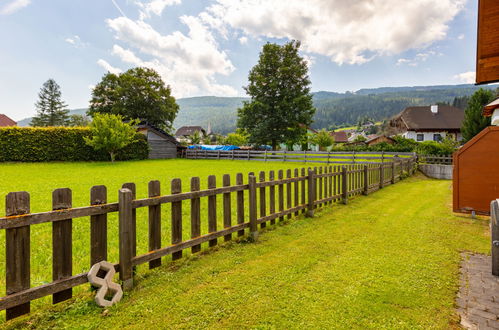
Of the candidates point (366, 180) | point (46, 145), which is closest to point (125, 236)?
point (366, 180)

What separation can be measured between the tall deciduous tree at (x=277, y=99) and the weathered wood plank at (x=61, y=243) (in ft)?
110

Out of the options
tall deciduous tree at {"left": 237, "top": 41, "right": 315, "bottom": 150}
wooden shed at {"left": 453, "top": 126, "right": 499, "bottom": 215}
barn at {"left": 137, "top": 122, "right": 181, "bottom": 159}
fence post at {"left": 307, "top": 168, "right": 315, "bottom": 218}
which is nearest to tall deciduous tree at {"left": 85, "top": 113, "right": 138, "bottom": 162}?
barn at {"left": 137, "top": 122, "right": 181, "bottom": 159}

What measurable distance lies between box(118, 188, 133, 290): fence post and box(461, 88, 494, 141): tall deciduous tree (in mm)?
43943

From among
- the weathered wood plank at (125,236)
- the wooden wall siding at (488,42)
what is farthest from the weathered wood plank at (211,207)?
the wooden wall siding at (488,42)

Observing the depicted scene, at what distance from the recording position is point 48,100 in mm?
68875

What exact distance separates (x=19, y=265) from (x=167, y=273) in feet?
5.19

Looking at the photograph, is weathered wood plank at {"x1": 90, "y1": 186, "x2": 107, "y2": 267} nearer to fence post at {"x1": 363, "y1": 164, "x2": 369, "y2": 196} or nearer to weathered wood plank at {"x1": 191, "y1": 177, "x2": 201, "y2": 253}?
weathered wood plank at {"x1": 191, "y1": 177, "x2": 201, "y2": 253}

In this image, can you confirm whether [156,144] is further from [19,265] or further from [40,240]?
[19,265]

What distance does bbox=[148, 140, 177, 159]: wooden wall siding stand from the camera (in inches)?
1346

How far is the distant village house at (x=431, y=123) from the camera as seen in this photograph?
153ft

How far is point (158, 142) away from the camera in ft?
115

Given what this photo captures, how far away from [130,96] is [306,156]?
32.4 m

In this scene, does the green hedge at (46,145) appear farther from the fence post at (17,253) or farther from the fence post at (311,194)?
the fence post at (17,253)

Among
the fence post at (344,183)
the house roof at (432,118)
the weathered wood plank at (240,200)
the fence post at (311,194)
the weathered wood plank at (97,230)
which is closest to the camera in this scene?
the weathered wood plank at (97,230)
